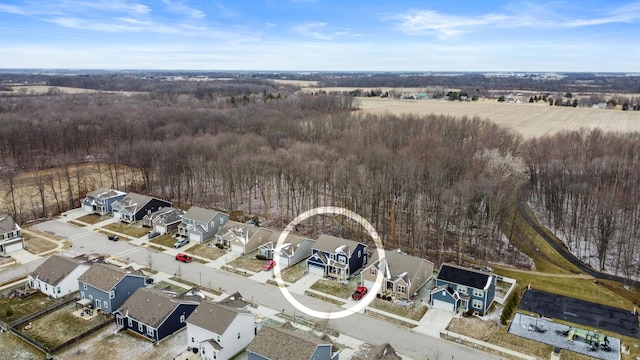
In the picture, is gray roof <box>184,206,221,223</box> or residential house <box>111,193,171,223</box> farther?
residential house <box>111,193,171,223</box>

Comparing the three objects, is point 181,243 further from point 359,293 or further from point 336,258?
point 359,293

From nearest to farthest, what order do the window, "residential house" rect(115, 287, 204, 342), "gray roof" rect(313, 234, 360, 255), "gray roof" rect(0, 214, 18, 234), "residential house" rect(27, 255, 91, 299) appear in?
1. "residential house" rect(115, 287, 204, 342)
2. the window
3. "residential house" rect(27, 255, 91, 299)
4. "gray roof" rect(313, 234, 360, 255)
5. "gray roof" rect(0, 214, 18, 234)

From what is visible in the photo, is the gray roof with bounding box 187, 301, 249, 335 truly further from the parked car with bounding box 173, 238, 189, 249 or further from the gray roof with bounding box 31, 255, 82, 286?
the parked car with bounding box 173, 238, 189, 249

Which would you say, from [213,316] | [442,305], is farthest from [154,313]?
[442,305]

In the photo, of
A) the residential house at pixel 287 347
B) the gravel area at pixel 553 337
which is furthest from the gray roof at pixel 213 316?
the gravel area at pixel 553 337

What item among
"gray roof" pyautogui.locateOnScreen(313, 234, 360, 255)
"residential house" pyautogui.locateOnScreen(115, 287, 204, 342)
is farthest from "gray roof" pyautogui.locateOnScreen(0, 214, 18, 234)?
"gray roof" pyautogui.locateOnScreen(313, 234, 360, 255)

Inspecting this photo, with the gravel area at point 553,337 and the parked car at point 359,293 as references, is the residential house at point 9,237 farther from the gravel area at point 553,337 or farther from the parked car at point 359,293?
the gravel area at point 553,337
